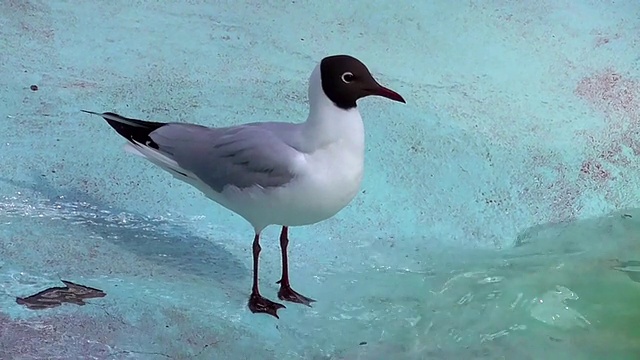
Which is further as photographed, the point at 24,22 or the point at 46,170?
the point at 24,22

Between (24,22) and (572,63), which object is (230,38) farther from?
(572,63)

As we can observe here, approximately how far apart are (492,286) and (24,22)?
6.97 ft

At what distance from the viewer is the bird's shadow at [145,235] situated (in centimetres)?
268

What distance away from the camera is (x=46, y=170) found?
2.99 meters

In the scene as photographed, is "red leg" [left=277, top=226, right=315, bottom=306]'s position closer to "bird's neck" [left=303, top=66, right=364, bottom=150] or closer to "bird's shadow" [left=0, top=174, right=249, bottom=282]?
"bird's shadow" [left=0, top=174, right=249, bottom=282]

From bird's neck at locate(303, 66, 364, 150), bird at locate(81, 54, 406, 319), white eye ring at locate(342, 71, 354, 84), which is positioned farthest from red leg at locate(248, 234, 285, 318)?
white eye ring at locate(342, 71, 354, 84)

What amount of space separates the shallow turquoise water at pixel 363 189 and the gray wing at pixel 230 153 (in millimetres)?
339

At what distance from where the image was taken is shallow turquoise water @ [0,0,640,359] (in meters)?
2.44

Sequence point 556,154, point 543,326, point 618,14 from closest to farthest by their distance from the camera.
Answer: point 543,326 < point 556,154 < point 618,14

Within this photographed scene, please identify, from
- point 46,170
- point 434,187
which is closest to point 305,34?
point 434,187

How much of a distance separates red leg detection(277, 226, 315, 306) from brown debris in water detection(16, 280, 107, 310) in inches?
18.3

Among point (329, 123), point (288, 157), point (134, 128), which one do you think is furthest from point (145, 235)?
point (329, 123)

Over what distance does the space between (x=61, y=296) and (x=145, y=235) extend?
40 centimetres

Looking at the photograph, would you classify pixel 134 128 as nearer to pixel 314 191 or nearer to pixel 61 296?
pixel 61 296
